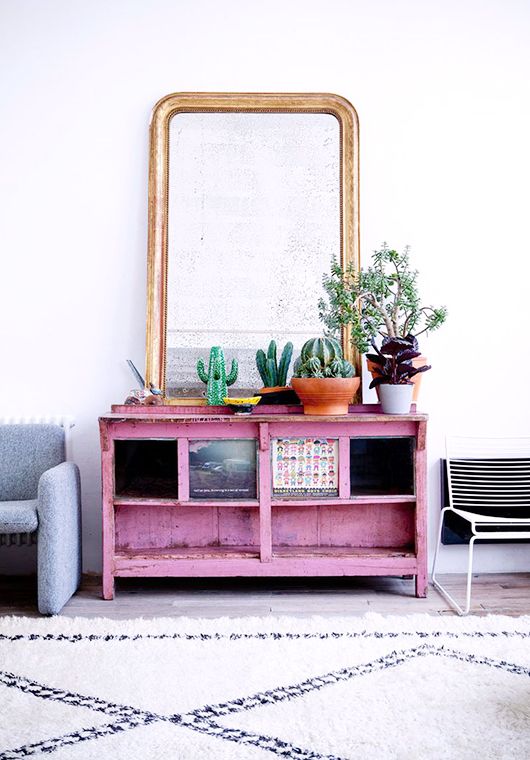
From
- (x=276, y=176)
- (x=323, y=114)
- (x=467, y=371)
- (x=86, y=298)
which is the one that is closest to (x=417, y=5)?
(x=323, y=114)

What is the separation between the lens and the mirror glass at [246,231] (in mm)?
3438

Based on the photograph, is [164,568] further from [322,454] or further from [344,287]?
[344,287]

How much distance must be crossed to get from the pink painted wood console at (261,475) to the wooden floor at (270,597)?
12 centimetres

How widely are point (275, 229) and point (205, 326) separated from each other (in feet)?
1.99

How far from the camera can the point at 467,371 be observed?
139 inches

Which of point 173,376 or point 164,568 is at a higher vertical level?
point 173,376

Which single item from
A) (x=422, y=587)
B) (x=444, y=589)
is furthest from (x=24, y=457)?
(x=444, y=589)

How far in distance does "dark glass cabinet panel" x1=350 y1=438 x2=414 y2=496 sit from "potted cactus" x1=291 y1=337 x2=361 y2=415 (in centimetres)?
20

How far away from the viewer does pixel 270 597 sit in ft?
10.1

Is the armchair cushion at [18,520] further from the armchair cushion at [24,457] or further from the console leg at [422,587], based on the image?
the console leg at [422,587]

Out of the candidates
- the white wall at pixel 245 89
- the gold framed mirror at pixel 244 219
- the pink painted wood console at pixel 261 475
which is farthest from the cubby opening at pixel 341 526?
the gold framed mirror at pixel 244 219

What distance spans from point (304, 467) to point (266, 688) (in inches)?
44.2

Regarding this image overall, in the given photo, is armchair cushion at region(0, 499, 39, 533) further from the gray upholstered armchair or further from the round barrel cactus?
the round barrel cactus

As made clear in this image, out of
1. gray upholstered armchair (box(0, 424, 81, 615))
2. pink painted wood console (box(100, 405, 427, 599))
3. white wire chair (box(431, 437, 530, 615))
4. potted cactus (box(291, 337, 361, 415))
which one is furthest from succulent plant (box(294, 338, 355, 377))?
gray upholstered armchair (box(0, 424, 81, 615))
